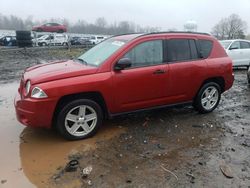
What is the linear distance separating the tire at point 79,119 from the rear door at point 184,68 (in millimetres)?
1612

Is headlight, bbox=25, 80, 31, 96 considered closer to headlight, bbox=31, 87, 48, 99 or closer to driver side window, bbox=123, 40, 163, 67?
headlight, bbox=31, 87, 48, 99

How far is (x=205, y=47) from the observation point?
6402 millimetres

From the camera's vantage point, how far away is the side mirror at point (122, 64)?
200 inches

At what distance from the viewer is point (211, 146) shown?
4.97 metres

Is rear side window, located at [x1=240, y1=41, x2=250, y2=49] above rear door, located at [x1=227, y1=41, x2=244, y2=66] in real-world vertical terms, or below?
above

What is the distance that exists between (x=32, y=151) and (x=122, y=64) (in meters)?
2.02

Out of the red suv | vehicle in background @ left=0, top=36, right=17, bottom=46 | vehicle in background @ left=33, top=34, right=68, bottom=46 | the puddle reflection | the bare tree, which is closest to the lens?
the puddle reflection

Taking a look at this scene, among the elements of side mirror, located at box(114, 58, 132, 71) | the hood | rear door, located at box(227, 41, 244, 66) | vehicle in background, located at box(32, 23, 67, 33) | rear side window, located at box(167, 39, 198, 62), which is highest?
vehicle in background, located at box(32, 23, 67, 33)

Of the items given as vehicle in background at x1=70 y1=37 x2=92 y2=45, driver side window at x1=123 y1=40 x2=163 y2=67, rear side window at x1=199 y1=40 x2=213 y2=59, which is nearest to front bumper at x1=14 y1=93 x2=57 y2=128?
driver side window at x1=123 y1=40 x2=163 y2=67

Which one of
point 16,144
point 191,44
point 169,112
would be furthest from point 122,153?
point 191,44

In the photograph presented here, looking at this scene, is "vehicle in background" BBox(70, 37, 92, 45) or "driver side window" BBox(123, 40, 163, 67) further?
"vehicle in background" BBox(70, 37, 92, 45)

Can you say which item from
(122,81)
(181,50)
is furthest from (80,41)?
(122,81)

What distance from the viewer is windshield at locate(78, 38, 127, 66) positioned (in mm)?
5379

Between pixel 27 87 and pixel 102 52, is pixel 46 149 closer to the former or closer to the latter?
pixel 27 87
